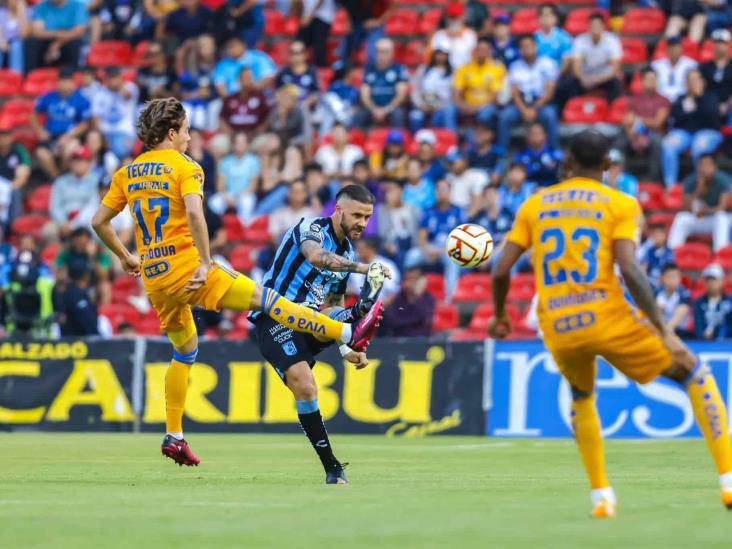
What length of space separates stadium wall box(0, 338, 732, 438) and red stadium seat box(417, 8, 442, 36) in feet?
28.5

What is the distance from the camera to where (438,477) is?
38.1 feet

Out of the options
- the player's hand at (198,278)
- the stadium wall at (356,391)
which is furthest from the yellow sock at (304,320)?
the stadium wall at (356,391)

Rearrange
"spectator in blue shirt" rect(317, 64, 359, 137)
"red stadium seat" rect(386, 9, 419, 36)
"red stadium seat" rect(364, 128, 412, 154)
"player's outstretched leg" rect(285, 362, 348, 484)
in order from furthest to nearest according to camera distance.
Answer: "red stadium seat" rect(386, 9, 419, 36) → "spectator in blue shirt" rect(317, 64, 359, 137) → "red stadium seat" rect(364, 128, 412, 154) → "player's outstretched leg" rect(285, 362, 348, 484)

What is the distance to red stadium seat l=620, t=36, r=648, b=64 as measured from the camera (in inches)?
995

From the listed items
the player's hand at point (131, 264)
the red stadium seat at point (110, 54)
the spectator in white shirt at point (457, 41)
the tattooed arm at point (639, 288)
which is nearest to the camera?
the tattooed arm at point (639, 288)

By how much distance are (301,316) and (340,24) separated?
674 inches

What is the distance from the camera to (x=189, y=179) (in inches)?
443

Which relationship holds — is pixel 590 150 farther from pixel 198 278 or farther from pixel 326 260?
pixel 198 278

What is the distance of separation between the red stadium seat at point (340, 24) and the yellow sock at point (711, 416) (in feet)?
65.7

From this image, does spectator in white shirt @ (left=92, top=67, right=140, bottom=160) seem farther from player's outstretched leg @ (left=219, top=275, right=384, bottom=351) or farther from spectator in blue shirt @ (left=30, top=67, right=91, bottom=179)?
player's outstretched leg @ (left=219, top=275, right=384, bottom=351)

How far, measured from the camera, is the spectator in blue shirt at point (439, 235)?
22.1 m

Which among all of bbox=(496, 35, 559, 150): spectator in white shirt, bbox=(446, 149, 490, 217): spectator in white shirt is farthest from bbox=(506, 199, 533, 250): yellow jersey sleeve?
bbox=(496, 35, 559, 150): spectator in white shirt

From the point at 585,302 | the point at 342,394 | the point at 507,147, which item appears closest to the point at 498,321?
the point at 585,302

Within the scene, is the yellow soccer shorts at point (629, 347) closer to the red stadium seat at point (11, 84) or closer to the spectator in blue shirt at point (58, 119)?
the spectator in blue shirt at point (58, 119)
